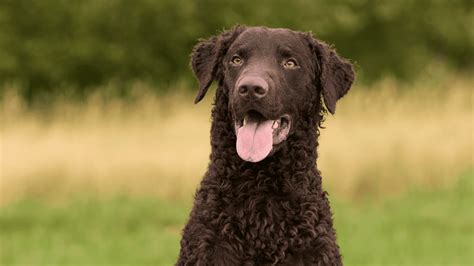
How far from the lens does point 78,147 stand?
14.5 m

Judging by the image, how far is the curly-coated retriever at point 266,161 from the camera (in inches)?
215

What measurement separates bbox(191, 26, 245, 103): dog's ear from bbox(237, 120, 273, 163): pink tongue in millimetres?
539

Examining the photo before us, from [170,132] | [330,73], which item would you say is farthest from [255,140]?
[170,132]

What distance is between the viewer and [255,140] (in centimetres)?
545

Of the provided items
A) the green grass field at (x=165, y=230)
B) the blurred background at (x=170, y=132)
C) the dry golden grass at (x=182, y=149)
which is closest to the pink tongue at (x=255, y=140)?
the blurred background at (x=170, y=132)

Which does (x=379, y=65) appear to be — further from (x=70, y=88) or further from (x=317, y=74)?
(x=317, y=74)

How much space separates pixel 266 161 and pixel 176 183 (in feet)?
25.9

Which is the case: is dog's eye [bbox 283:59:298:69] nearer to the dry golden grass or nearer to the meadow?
the meadow

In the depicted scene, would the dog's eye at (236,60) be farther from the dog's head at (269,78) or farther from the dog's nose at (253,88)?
the dog's nose at (253,88)

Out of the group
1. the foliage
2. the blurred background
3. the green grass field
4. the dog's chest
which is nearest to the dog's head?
the dog's chest

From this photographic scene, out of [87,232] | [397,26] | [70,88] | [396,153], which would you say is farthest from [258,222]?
[397,26]

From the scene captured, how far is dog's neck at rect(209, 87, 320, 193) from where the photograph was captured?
567cm

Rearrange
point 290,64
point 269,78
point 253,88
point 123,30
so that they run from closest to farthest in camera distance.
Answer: point 253,88
point 269,78
point 290,64
point 123,30

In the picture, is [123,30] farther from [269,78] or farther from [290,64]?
[269,78]
